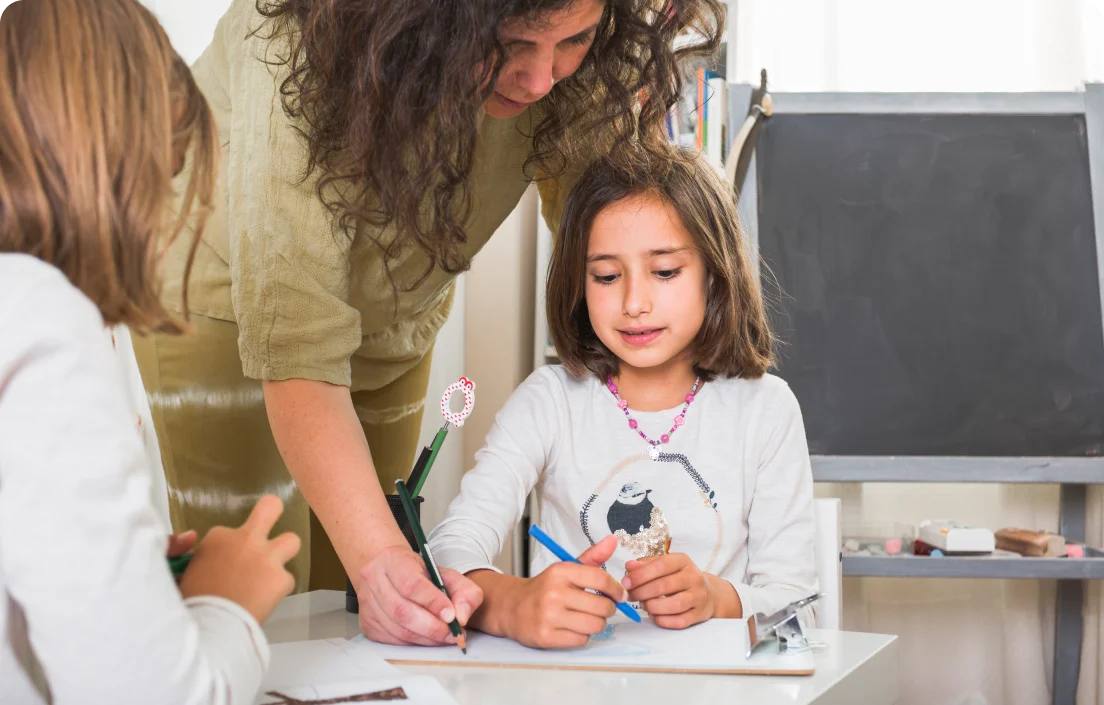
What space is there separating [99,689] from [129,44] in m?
0.28

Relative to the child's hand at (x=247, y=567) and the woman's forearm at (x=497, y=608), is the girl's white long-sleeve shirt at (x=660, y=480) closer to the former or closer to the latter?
the woman's forearm at (x=497, y=608)

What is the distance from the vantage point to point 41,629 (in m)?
0.36

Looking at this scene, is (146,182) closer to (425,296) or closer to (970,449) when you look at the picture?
(425,296)

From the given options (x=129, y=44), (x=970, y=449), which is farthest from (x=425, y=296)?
(x=970, y=449)

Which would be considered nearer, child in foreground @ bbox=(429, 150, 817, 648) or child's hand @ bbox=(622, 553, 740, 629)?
child's hand @ bbox=(622, 553, 740, 629)

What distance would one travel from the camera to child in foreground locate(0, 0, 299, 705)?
36cm

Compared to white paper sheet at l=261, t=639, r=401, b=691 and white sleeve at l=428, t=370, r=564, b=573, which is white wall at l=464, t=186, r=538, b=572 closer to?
white sleeve at l=428, t=370, r=564, b=573

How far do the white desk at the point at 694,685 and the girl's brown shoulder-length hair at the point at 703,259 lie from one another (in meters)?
0.45

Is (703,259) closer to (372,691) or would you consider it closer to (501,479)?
(501,479)

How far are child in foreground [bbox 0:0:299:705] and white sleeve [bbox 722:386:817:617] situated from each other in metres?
0.64

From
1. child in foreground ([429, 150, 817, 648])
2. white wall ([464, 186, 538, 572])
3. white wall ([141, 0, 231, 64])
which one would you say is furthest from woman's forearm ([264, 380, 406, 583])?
white wall ([464, 186, 538, 572])

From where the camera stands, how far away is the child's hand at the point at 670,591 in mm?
746

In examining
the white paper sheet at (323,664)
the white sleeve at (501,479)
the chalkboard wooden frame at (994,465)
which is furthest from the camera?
the chalkboard wooden frame at (994,465)

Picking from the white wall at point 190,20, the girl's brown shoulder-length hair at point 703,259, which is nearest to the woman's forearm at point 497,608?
the girl's brown shoulder-length hair at point 703,259
